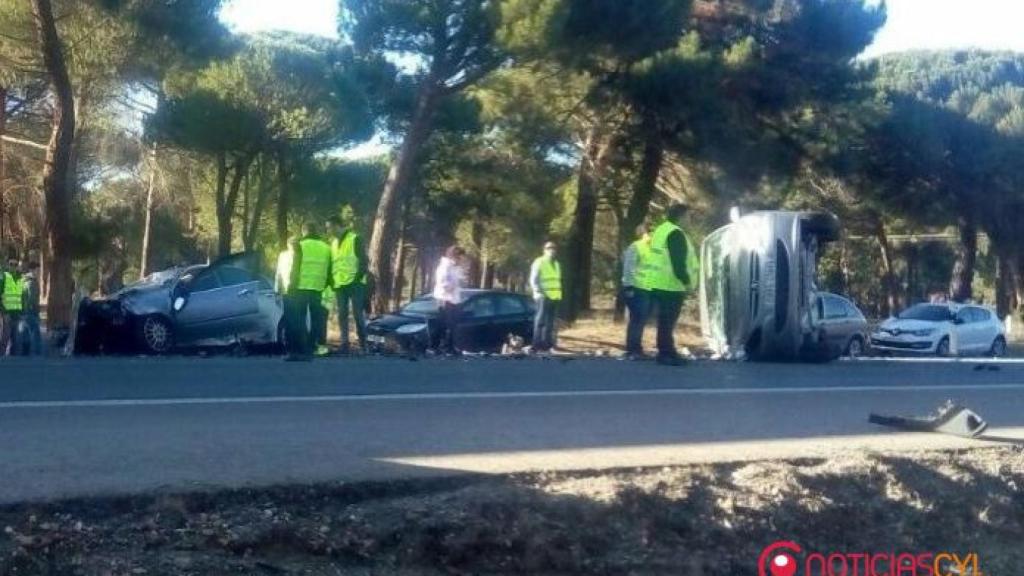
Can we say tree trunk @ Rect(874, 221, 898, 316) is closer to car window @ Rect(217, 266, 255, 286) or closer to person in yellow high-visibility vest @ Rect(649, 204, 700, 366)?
car window @ Rect(217, 266, 255, 286)

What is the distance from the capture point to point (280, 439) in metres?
9.09

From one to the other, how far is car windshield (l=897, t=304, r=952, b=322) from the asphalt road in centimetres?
1571

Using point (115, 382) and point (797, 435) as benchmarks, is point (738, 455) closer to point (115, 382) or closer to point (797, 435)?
point (797, 435)

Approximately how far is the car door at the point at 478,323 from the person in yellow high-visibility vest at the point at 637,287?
659 cm

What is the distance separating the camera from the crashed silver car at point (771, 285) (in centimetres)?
1845

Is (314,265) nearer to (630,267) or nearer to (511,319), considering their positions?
(630,267)

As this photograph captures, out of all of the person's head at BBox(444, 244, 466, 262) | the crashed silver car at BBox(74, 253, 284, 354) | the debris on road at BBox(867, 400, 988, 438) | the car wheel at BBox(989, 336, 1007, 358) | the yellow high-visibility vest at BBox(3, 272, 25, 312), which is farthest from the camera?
the car wheel at BBox(989, 336, 1007, 358)

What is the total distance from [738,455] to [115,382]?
18.7 ft

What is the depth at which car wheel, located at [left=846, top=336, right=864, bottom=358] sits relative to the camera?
2553 cm

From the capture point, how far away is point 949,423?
10.8 metres

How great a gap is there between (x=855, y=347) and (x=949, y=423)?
15782 mm

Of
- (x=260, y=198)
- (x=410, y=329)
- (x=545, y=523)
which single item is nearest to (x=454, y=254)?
(x=410, y=329)

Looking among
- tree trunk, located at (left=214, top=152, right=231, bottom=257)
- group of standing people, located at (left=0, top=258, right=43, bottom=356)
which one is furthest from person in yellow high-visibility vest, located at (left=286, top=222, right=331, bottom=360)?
tree trunk, located at (left=214, top=152, right=231, bottom=257)

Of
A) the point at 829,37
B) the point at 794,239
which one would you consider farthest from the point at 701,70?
the point at 794,239
